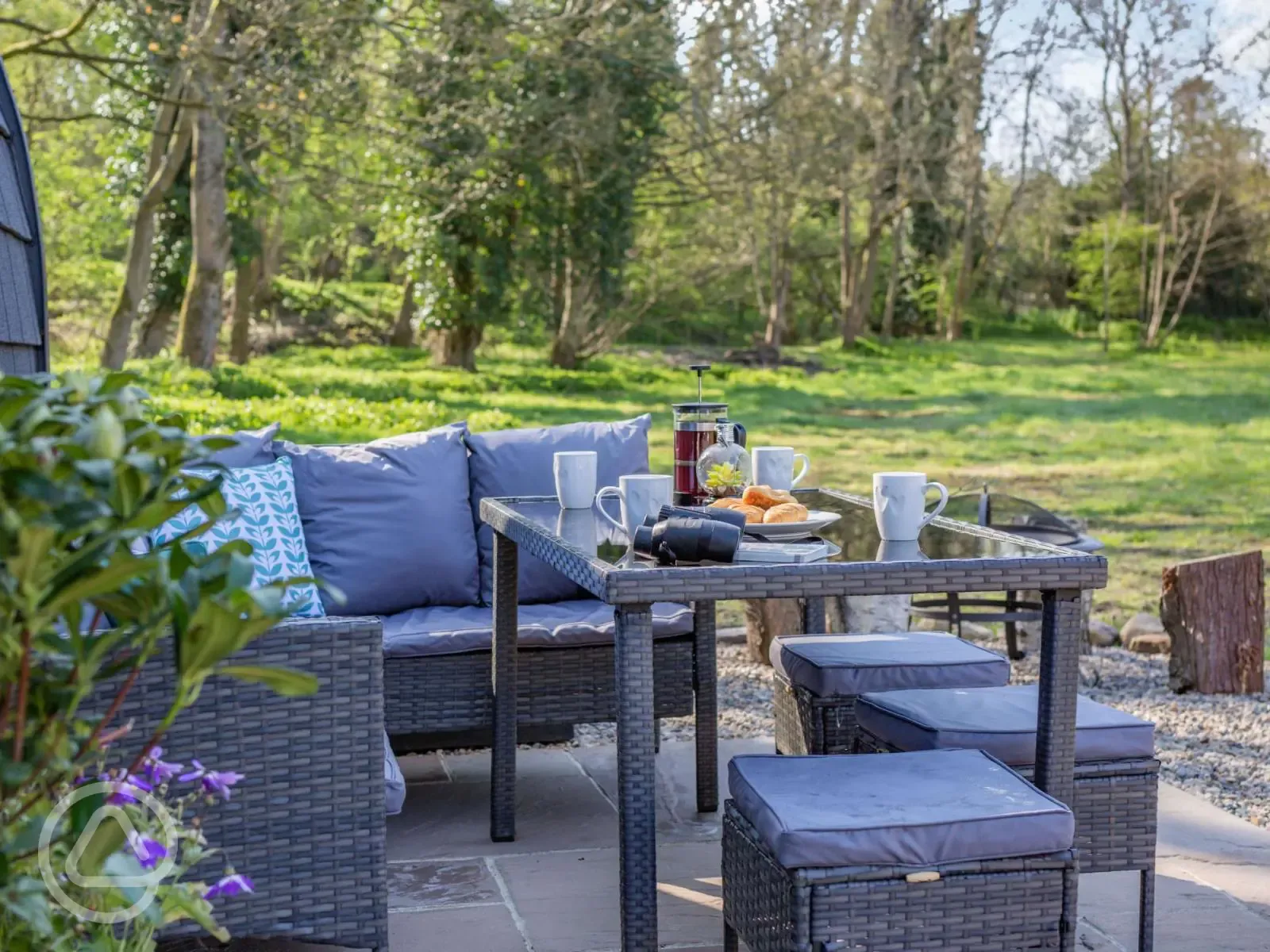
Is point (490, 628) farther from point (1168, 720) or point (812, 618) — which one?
point (1168, 720)

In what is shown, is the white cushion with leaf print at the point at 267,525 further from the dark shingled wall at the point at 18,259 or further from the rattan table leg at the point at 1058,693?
the rattan table leg at the point at 1058,693

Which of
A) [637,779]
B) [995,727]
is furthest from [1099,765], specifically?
[637,779]

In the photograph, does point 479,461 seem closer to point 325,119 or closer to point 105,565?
point 105,565

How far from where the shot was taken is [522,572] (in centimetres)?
354

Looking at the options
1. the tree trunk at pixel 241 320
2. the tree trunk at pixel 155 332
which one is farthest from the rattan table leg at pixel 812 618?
the tree trunk at pixel 241 320

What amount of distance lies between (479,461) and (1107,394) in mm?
12422

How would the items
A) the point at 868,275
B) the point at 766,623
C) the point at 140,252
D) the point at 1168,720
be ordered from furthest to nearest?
1. the point at 868,275
2. the point at 140,252
3. the point at 766,623
4. the point at 1168,720

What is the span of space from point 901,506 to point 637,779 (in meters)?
0.65

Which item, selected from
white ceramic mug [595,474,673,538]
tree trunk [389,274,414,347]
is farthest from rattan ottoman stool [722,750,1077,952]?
tree trunk [389,274,414,347]

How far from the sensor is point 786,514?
2.52 meters

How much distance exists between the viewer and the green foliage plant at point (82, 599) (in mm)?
1018

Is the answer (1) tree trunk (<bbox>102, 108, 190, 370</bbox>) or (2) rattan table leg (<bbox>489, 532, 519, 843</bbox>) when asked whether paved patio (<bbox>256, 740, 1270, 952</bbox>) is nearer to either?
(2) rattan table leg (<bbox>489, 532, 519, 843</bbox>)

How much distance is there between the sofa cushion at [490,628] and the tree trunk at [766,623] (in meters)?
1.43

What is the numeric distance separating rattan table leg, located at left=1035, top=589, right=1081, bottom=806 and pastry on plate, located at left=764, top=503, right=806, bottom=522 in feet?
1.51
